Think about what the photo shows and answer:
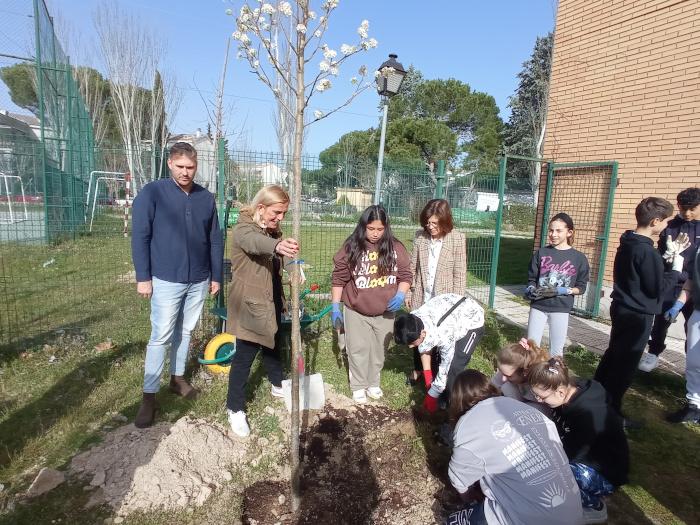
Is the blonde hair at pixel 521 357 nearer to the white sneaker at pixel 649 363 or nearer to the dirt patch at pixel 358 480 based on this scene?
the dirt patch at pixel 358 480

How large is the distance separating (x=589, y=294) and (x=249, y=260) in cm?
564

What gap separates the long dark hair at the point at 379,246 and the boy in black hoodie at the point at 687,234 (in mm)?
2652

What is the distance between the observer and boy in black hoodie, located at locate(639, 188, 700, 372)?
12.3ft

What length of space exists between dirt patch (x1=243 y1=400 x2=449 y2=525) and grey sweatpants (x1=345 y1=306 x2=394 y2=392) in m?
0.35

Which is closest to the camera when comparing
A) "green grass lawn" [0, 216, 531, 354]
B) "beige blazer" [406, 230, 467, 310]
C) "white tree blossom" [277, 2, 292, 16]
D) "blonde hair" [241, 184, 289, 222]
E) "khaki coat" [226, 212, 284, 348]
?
"white tree blossom" [277, 2, 292, 16]

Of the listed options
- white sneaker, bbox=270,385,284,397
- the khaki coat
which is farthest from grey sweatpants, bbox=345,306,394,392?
the khaki coat

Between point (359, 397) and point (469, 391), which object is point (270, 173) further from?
point (469, 391)

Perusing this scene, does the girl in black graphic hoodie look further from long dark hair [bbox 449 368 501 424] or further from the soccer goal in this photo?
the soccer goal

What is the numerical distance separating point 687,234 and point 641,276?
1.47 m

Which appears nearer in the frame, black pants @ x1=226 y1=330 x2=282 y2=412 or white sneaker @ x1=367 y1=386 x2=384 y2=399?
black pants @ x1=226 y1=330 x2=282 y2=412

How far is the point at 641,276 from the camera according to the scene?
298 cm

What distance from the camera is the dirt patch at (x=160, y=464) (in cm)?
224

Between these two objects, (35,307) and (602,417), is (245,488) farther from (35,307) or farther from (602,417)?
(35,307)

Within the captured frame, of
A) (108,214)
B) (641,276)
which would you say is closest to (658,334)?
(641,276)
